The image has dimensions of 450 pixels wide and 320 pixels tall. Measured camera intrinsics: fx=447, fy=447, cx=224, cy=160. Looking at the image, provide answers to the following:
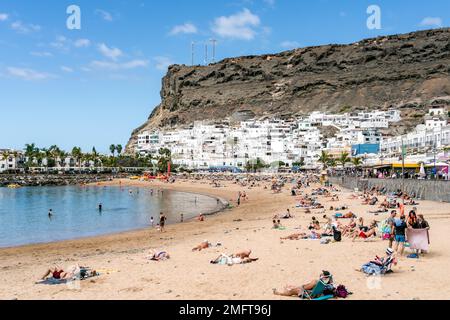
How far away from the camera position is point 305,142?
394 ft

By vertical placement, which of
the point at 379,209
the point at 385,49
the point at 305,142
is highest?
the point at 385,49

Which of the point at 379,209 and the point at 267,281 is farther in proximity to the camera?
the point at 379,209

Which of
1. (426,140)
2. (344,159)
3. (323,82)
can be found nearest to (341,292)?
(426,140)

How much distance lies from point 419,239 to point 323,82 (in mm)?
144633

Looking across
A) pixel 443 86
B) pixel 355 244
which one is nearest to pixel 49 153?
pixel 443 86

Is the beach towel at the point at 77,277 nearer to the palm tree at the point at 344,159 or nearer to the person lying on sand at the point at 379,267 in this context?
the person lying on sand at the point at 379,267

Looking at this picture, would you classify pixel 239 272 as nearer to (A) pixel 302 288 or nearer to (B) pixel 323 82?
Answer: (A) pixel 302 288

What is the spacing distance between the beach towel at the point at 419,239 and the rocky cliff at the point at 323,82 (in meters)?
104

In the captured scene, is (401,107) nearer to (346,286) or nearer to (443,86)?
(443,86)

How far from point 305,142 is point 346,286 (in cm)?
11269

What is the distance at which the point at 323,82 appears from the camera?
15075 cm

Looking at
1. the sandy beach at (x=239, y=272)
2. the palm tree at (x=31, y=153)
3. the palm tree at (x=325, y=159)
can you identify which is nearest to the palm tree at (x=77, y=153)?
the palm tree at (x=31, y=153)

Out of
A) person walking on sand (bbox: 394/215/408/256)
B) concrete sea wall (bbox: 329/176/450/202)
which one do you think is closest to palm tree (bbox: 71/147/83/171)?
concrete sea wall (bbox: 329/176/450/202)

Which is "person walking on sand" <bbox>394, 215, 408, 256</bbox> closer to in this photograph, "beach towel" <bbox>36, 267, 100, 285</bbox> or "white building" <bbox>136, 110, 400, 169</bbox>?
"beach towel" <bbox>36, 267, 100, 285</bbox>
